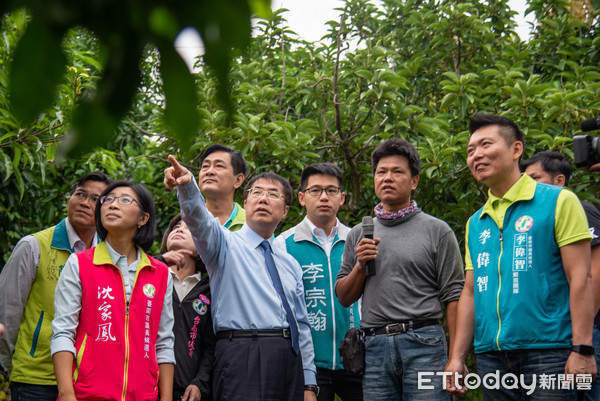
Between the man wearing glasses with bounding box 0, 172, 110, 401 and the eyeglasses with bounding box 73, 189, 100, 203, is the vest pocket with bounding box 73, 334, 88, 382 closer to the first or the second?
the man wearing glasses with bounding box 0, 172, 110, 401

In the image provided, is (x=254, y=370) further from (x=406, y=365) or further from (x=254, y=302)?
(x=406, y=365)

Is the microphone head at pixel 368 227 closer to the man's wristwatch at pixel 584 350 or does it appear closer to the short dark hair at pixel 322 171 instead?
the short dark hair at pixel 322 171

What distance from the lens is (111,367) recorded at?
2879 mm

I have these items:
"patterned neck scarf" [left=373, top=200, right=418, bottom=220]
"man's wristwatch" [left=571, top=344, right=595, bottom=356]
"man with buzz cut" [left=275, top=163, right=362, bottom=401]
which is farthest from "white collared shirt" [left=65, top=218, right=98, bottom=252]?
"man's wristwatch" [left=571, top=344, right=595, bottom=356]

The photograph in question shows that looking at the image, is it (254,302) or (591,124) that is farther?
(254,302)

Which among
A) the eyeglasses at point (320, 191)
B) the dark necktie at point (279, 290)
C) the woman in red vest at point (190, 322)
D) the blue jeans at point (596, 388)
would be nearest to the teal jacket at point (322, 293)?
the eyeglasses at point (320, 191)

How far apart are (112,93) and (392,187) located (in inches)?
111

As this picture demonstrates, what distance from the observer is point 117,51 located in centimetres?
89

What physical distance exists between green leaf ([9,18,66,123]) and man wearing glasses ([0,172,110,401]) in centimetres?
269

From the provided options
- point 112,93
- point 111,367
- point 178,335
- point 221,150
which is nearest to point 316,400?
point 178,335

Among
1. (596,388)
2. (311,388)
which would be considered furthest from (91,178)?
(596,388)

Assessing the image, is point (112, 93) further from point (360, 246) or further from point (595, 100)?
point (595, 100)

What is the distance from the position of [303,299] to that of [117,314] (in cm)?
111

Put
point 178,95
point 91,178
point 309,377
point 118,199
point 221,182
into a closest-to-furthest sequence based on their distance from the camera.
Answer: point 178,95, point 118,199, point 309,377, point 91,178, point 221,182
